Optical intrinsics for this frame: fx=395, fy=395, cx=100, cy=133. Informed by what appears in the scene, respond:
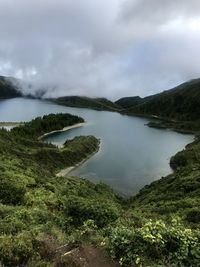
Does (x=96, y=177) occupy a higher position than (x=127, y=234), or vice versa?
(x=127, y=234)

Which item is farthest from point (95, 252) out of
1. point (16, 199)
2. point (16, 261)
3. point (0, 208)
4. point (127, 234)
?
point (16, 199)

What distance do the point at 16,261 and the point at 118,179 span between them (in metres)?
83.3

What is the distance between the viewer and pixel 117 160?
397ft

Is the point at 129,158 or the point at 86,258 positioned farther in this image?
the point at 129,158

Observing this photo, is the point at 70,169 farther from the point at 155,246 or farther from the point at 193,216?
the point at 155,246

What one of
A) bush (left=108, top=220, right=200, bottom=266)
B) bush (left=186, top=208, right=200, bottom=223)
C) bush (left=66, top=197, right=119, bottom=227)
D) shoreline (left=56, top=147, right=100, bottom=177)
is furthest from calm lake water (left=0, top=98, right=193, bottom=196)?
bush (left=108, top=220, right=200, bottom=266)

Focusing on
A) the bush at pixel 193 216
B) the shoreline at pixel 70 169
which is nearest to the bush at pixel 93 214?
the bush at pixel 193 216

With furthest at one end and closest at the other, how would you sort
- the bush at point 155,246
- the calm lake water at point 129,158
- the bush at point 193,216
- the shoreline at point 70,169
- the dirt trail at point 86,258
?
the shoreline at point 70,169 < the calm lake water at point 129,158 < the bush at point 193,216 < the bush at point 155,246 < the dirt trail at point 86,258

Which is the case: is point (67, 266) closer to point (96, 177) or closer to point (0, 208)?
point (0, 208)

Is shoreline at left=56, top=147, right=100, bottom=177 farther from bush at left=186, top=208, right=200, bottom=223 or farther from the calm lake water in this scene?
bush at left=186, top=208, right=200, bottom=223

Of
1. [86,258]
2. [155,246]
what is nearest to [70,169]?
[86,258]

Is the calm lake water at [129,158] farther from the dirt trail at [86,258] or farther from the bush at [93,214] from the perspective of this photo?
the dirt trail at [86,258]

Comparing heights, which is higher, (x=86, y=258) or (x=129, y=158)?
(x=86, y=258)

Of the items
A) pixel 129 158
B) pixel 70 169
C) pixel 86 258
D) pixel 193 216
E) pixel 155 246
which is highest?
pixel 155 246
